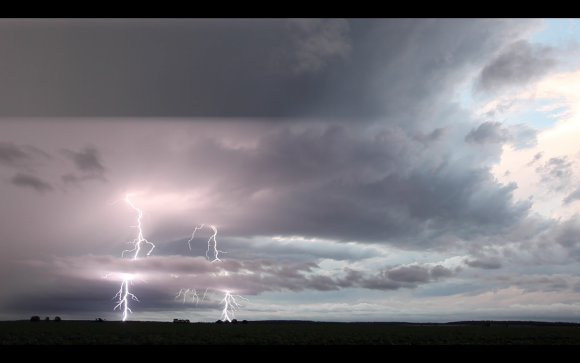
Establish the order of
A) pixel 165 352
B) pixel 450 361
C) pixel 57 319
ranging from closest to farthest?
pixel 165 352 < pixel 450 361 < pixel 57 319

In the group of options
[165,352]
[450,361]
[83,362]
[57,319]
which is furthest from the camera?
[57,319]

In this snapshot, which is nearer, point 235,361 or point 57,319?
point 235,361

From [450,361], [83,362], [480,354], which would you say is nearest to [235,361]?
[83,362]

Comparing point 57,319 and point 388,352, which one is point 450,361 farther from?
point 57,319
